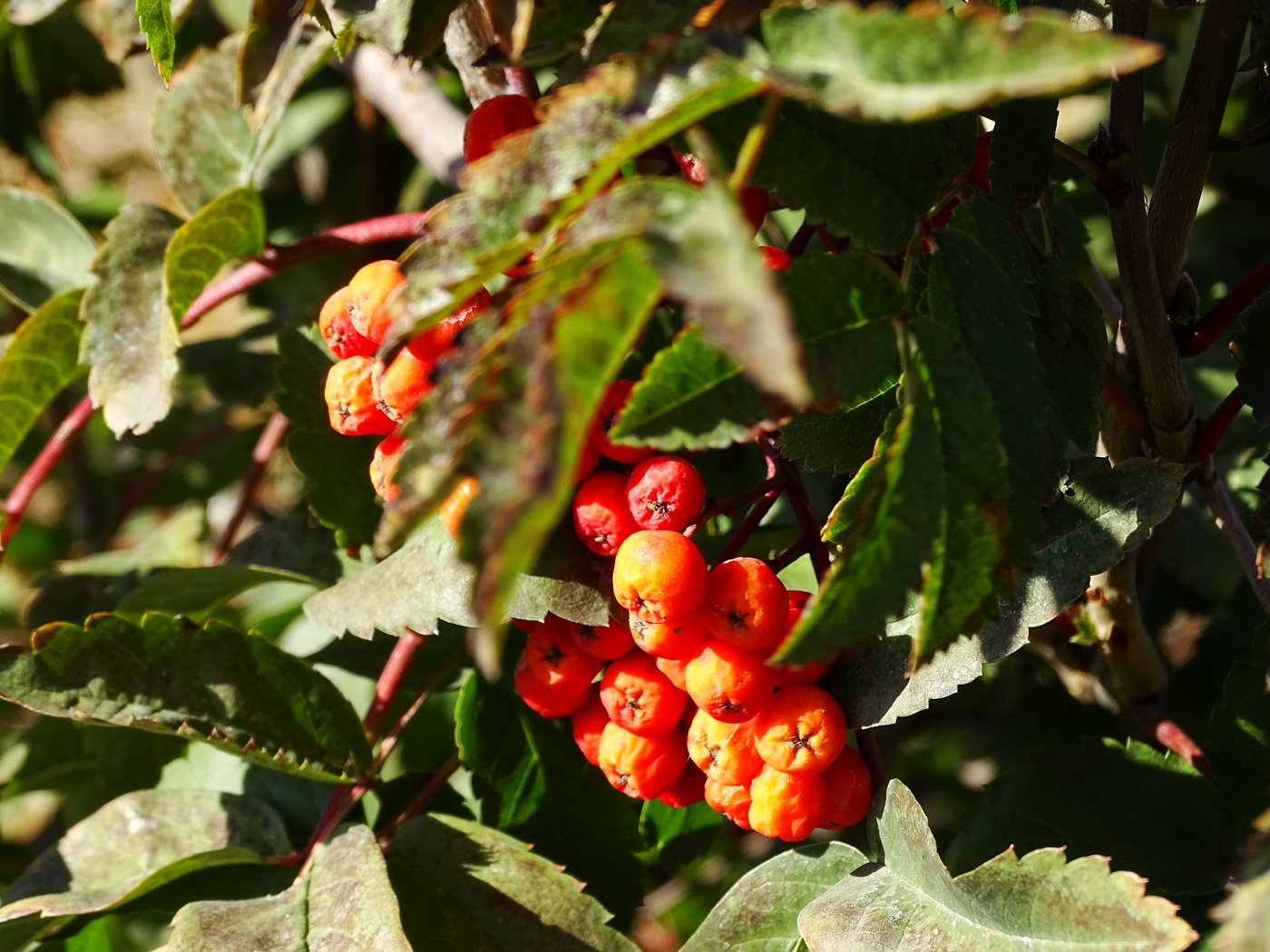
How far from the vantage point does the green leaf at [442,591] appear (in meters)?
0.85

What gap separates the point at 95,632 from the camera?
0.99 meters

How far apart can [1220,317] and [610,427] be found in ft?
1.62

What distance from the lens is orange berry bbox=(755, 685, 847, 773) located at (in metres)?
Answer: 0.83

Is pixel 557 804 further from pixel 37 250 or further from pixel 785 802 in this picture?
pixel 37 250

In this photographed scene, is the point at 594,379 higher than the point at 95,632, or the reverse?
the point at 594,379

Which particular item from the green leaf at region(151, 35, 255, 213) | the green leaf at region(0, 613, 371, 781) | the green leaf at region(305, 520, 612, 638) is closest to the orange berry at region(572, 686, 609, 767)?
the green leaf at region(305, 520, 612, 638)

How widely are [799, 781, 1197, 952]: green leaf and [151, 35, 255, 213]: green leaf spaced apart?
94 centimetres

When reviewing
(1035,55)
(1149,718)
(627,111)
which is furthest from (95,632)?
(1149,718)

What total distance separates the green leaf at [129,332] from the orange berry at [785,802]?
594mm

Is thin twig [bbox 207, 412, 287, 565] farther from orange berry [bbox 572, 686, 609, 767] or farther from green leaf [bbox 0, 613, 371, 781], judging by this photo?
orange berry [bbox 572, 686, 609, 767]

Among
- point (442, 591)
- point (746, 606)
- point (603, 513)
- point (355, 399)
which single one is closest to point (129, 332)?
point (355, 399)

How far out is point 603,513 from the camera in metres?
0.84

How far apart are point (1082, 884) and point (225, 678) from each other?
2.31 feet

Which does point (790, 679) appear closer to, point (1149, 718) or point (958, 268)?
point (958, 268)
